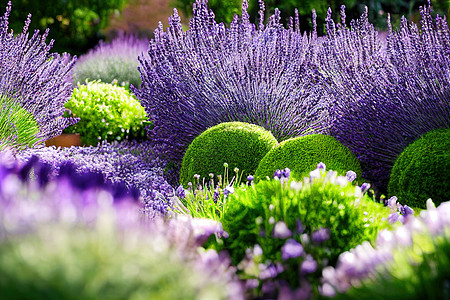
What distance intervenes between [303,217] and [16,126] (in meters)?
3.56

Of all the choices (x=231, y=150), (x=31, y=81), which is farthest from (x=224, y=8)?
(x=231, y=150)

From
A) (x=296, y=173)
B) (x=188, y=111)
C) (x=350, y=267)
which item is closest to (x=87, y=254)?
(x=350, y=267)

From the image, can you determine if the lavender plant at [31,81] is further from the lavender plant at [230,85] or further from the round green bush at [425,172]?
the round green bush at [425,172]

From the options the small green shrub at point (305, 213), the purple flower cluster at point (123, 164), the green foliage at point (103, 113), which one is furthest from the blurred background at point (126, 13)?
the small green shrub at point (305, 213)

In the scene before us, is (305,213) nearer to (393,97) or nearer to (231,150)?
(231,150)

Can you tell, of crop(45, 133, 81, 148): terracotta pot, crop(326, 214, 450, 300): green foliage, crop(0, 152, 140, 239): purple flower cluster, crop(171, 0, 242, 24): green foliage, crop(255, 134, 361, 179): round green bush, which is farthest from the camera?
crop(171, 0, 242, 24): green foliage

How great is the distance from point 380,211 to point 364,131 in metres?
1.78

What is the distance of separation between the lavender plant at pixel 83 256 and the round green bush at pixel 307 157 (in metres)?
2.24

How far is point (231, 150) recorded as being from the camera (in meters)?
3.86

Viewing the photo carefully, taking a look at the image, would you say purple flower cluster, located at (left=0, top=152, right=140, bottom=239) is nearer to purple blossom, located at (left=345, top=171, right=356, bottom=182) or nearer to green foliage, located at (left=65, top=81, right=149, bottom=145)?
purple blossom, located at (left=345, top=171, right=356, bottom=182)

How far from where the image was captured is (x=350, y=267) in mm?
1353

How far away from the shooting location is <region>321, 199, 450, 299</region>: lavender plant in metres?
1.21

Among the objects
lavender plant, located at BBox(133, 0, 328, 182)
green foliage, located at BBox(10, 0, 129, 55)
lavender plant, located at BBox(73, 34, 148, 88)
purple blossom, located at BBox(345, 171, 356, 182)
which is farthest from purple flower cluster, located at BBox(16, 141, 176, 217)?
green foliage, located at BBox(10, 0, 129, 55)

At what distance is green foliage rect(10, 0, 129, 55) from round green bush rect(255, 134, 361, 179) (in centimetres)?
934
